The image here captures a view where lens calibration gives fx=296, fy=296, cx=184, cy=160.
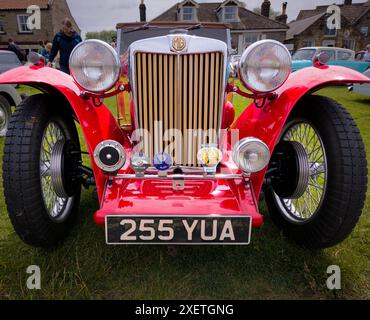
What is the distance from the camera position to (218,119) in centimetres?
196

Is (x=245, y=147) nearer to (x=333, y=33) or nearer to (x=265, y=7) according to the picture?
(x=265, y=7)

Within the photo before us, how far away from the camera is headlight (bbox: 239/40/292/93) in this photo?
1.70 metres

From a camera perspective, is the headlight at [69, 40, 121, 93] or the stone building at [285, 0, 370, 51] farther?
the stone building at [285, 0, 370, 51]

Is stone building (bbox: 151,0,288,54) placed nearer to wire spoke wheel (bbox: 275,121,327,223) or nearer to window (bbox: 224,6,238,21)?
window (bbox: 224,6,238,21)

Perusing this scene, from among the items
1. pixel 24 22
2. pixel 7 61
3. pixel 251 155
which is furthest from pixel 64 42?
pixel 24 22

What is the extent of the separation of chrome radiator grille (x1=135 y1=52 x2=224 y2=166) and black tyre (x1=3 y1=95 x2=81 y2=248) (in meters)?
0.55

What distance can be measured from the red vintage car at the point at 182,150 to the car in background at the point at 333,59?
1040 centimetres

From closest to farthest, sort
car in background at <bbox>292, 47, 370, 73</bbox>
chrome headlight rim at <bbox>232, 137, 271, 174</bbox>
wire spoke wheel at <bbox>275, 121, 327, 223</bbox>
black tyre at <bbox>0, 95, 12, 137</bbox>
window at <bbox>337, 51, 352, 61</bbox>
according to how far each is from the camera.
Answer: chrome headlight rim at <bbox>232, 137, 271, 174</bbox> → wire spoke wheel at <bbox>275, 121, 327, 223</bbox> → black tyre at <bbox>0, 95, 12, 137</bbox> → car in background at <bbox>292, 47, 370, 73</bbox> → window at <bbox>337, 51, 352, 61</bbox>

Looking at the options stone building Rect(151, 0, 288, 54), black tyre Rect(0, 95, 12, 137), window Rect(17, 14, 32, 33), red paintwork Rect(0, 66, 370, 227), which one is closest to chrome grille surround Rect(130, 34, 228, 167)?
red paintwork Rect(0, 66, 370, 227)

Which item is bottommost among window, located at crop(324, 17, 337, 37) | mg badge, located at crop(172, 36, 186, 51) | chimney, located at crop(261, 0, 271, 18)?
mg badge, located at crop(172, 36, 186, 51)

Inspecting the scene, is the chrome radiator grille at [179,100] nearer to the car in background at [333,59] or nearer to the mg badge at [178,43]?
the mg badge at [178,43]

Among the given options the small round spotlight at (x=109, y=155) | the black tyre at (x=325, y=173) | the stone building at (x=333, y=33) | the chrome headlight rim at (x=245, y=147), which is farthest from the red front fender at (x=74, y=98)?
the stone building at (x=333, y=33)

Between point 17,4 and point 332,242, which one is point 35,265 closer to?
point 332,242

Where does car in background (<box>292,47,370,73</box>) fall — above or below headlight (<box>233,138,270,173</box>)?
above
